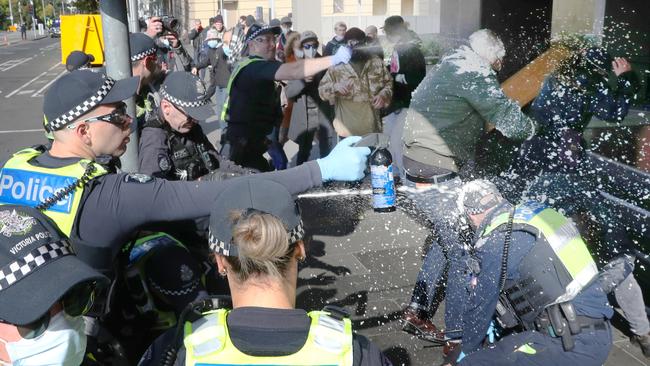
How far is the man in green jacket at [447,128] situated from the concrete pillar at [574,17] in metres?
1.59

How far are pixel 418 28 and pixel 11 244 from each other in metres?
7.49

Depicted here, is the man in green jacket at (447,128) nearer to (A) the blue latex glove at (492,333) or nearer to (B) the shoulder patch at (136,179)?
(A) the blue latex glove at (492,333)

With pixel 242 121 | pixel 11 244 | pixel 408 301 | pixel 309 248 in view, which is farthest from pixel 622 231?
pixel 11 244

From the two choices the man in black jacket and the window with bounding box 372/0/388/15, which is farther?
the window with bounding box 372/0/388/15

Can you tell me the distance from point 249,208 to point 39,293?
0.53 meters

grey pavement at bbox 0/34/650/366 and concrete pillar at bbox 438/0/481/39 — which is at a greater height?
concrete pillar at bbox 438/0/481/39

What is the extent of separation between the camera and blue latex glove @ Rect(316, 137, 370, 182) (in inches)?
93.0

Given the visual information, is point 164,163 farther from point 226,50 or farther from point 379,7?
point 379,7

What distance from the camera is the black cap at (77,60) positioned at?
4875mm

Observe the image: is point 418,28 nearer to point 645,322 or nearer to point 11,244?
point 645,322

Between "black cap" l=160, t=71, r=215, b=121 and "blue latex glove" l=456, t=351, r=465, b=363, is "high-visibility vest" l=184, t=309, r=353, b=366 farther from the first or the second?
"black cap" l=160, t=71, r=215, b=121

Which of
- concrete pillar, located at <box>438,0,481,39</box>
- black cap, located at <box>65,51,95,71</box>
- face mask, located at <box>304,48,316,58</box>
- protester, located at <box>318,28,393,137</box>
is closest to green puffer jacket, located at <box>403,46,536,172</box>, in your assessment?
concrete pillar, located at <box>438,0,481,39</box>

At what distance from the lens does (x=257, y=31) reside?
215 inches

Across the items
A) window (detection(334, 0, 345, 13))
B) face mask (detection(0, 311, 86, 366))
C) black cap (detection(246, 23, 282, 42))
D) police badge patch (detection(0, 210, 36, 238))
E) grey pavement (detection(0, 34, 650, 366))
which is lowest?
grey pavement (detection(0, 34, 650, 366))
